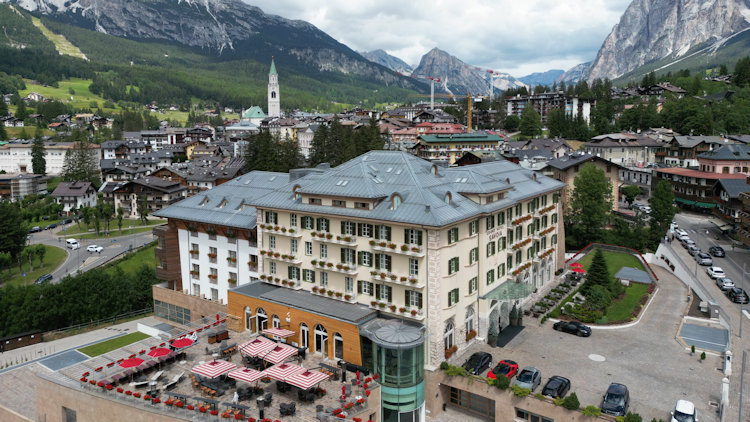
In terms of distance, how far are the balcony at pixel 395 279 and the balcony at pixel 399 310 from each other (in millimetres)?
1890

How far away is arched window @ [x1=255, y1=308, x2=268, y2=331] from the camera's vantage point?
47.6 metres

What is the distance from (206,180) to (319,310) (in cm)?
10446

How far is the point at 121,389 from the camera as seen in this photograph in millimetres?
38281

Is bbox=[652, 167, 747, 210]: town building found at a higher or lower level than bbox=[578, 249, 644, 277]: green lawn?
higher

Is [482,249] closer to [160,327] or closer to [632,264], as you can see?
[632,264]

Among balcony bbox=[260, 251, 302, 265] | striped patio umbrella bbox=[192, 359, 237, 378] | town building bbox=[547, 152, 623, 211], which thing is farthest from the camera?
town building bbox=[547, 152, 623, 211]

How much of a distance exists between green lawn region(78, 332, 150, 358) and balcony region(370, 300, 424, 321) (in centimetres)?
3248

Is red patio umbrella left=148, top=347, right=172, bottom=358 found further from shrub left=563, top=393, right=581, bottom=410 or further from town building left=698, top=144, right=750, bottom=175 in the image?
town building left=698, top=144, right=750, bottom=175

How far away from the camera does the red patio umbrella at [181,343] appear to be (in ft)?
145

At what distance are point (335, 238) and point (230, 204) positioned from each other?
1831 centimetres

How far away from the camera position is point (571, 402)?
35969mm

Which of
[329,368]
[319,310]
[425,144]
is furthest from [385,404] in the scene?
[425,144]

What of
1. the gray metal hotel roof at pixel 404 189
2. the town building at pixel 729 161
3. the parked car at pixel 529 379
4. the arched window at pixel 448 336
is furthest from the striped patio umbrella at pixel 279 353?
the town building at pixel 729 161

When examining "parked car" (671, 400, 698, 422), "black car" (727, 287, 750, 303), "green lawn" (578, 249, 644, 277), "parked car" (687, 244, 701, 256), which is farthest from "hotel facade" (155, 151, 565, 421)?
"parked car" (687, 244, 701, 256)
